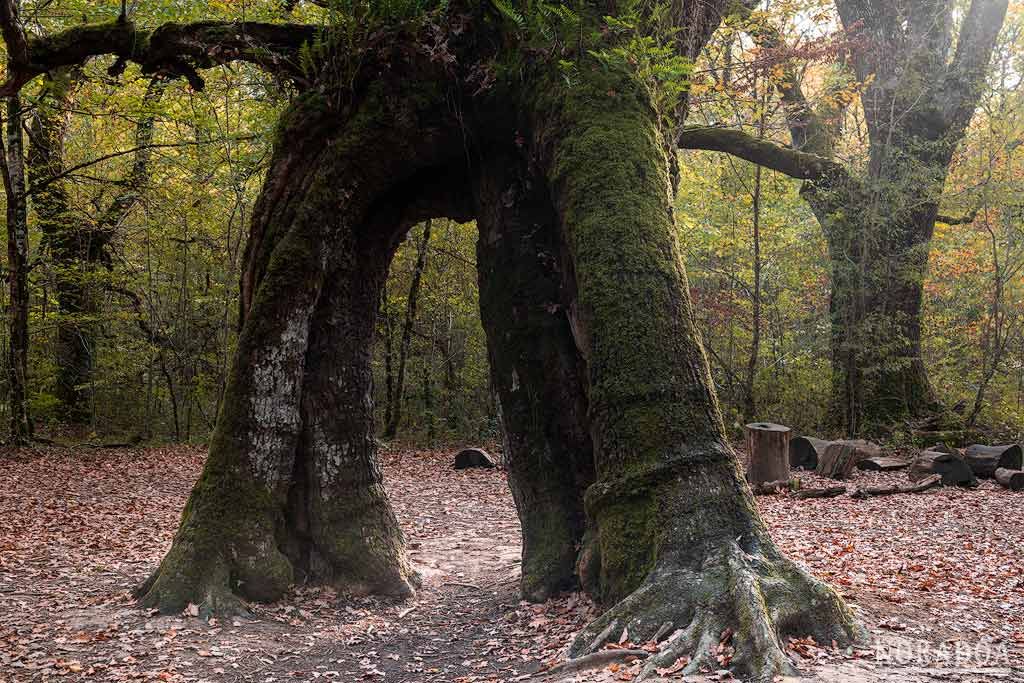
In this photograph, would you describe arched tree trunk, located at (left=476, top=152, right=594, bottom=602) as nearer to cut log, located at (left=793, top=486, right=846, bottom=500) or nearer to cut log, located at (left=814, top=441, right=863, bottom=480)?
cut log, located at (left=793, top=486, right=846, bottom=500)

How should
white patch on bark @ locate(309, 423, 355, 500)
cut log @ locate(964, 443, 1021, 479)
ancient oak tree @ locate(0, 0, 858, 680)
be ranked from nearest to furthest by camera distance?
ancient oak tree @ locate(0, 0, 858, 680) → white patch on bark @ locate(309, 423, 355, 500) → cut log @ locate(964, 443, 1021, 479)

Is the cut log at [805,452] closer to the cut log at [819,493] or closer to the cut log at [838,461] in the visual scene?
the cut log at [838,461]

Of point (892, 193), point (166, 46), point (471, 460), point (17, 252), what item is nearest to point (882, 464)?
point (892, 193)

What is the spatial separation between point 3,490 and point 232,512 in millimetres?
7622

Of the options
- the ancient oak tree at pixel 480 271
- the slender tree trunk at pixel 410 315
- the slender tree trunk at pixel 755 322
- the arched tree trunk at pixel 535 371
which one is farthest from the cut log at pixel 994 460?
the slender tree trunk at pixel 410 315

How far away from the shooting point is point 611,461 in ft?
16.9

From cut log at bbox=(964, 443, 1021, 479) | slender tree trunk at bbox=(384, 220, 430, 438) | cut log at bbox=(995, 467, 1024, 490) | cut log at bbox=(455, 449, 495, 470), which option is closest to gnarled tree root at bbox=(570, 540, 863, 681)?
cut log at bbox=(995, 467, 1024, 490)

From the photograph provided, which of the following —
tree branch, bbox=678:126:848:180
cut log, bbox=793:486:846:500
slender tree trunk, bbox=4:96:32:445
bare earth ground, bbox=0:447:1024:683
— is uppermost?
tree branch, bbox=678:126:848:180

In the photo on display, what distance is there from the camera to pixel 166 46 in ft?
23.8

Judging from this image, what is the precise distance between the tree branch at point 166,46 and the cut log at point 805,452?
10.5m

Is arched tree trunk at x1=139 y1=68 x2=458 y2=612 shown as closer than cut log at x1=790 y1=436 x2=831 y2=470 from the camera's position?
Yes

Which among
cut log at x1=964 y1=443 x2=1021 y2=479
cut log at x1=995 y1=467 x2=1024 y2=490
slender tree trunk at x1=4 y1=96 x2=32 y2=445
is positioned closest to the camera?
cut log at x1=995 y1=467 x2=1024 y2=490

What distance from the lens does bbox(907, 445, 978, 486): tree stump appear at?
1185 centimetres

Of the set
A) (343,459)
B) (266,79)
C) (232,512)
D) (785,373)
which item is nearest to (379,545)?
(343,459)
